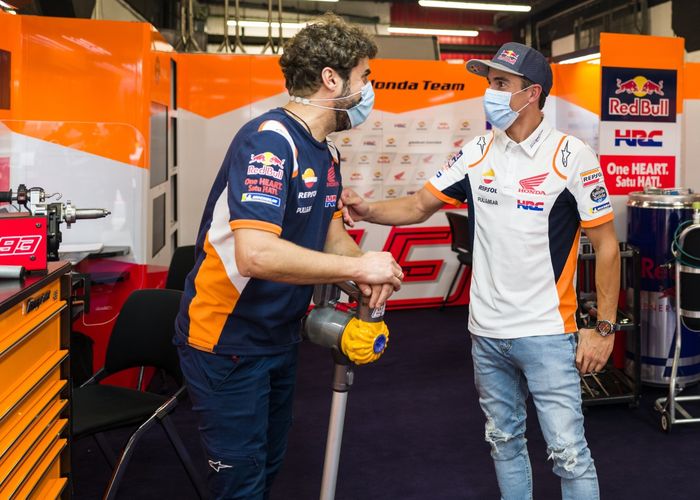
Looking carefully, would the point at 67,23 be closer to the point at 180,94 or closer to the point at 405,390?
the point at 180,94

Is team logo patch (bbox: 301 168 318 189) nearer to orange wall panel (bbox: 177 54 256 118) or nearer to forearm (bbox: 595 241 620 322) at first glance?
forearm (bbox: 595 241 620 322)

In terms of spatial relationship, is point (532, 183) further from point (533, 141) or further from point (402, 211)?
point (402, 211)

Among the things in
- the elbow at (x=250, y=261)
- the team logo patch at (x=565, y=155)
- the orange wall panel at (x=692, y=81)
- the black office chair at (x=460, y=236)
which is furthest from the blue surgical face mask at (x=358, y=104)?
the orange wall panel at (x=692, y=81)

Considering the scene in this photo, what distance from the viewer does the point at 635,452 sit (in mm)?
3291

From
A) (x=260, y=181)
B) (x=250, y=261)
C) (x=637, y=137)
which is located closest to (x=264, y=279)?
(x=250, y=261)

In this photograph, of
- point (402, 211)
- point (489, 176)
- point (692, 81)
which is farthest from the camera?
point (692, 81)

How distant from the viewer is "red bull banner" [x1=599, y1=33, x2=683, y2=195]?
4422mm

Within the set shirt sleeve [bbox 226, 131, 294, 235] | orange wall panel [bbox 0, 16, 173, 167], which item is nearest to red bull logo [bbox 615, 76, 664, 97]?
orange wall panel [bbox 0, 16, 173, 167]

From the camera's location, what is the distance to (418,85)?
248 inches

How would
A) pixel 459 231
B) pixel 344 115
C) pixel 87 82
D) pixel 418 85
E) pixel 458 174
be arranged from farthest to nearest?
1. pixel 418 85
2. pixel 459 231
3. pixel 87 82
4. pixel 458 174
5. pixel 344 115

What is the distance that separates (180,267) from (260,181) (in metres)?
2.30

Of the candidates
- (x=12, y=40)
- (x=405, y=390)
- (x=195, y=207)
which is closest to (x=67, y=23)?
(x=12, y=40)

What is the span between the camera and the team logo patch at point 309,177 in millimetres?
1642

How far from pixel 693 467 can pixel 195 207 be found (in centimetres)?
417
